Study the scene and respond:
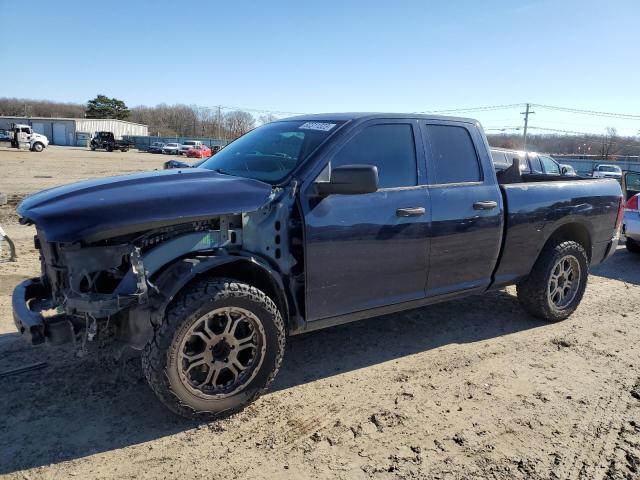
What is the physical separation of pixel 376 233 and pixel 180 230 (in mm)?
1409

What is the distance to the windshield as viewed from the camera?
3686 mm

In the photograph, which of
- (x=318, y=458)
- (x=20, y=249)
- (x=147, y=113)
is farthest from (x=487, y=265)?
(x=147, y=113)

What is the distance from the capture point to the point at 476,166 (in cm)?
454

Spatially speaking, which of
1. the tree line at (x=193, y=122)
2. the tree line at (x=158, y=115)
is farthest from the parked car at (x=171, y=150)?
the tree line at (x=158, y=115)

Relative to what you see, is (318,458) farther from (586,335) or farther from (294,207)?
(586,335)

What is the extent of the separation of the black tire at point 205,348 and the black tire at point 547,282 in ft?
9.70

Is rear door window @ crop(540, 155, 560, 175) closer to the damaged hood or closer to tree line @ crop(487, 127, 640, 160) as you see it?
the damaged hood

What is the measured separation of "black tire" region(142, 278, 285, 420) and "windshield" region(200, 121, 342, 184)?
87cm

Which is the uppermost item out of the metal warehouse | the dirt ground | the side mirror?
the metal warehouse

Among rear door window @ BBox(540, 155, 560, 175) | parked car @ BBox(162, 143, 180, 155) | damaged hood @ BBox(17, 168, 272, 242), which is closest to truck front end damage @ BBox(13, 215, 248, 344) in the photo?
damaged hood @ BBox(17, 168, 272, 242)

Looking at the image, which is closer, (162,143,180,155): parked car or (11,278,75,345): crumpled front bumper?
(11,278,75,345): crumpled front bumper

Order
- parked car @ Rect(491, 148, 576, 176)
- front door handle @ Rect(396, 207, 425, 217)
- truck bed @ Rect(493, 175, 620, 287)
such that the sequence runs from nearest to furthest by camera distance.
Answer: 1. front door handle @ Rect(396, 207, 425, 217)
2. truck bed @ Rect(493, 175, 620, 287)
3. parked car @ Rect(491, 148, 576, 176)

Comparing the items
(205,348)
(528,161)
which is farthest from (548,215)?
(528,161)

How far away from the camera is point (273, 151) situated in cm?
396
